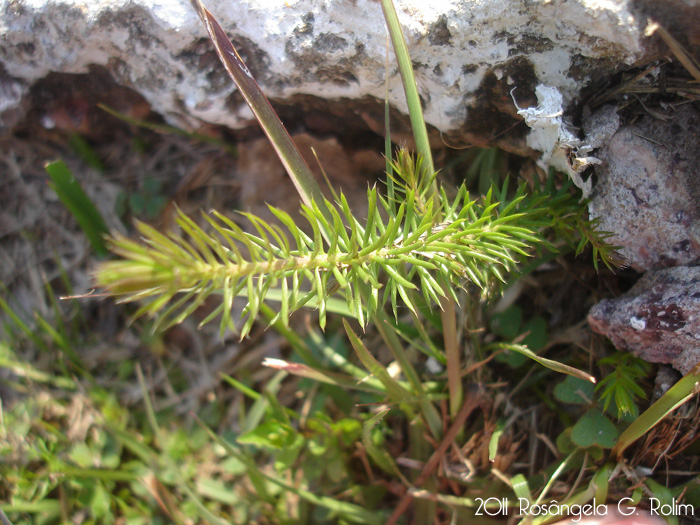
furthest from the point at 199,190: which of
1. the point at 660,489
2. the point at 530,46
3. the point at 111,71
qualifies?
the point at 660,489

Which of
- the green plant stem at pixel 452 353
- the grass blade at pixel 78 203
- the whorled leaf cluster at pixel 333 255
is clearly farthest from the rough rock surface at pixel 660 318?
the grass blade at pixel 78 203

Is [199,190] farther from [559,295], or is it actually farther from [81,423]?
[559,295]

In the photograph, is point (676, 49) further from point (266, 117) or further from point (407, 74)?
point (266, 117)

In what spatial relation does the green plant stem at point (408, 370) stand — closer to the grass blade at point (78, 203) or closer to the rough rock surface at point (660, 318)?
the rough rock surface at point (660, 318)

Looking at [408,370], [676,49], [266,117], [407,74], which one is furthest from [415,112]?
[408,370]

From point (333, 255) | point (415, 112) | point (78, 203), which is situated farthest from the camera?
point (78, 203)

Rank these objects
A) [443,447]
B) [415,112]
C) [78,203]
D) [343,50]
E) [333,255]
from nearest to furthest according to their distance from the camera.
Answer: [333,255] → [415,112] → [343,50] → [443,447] → [78,203]
